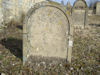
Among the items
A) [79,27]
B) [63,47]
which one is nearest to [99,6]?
[79,27]

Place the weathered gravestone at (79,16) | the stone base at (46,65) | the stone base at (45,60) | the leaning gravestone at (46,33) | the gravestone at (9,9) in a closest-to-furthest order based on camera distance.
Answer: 1. the stone base at (46,65)
2. the leaning gravestone at (46,33)
3. the stone base at (45,60)
4. the gravestone at (9,9)
5. the weathered gravestone at (79,16)

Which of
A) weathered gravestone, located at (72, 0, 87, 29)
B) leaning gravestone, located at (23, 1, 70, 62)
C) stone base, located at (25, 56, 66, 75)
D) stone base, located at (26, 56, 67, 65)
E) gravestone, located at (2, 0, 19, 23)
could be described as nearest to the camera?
stone base, located at (25, 56, 66, 75)

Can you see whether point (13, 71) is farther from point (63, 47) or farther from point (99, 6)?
point (99, 6)

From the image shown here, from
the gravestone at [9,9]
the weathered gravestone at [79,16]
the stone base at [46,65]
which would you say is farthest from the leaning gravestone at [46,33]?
the weathered gravestone at [79,16]

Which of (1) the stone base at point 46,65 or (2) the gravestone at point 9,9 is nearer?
(1) the stone base at point 46,65

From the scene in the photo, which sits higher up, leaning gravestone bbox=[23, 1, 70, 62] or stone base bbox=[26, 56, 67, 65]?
leaning gravestone bbox=[23, 1, 70, 62]

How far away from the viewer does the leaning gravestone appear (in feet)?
12.8

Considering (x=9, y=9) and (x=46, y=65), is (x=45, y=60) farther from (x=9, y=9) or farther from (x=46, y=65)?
(x=9, y=9)

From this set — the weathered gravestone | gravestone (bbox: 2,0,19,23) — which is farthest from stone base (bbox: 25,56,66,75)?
the weathered gravestone

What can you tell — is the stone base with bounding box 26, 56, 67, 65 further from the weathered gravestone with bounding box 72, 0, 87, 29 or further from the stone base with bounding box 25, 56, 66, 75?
the weathered gravestone with bounding box 72, 0, 87, 29

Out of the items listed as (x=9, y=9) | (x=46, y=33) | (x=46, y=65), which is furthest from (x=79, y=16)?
(x=46, y=65)

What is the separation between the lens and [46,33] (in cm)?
404

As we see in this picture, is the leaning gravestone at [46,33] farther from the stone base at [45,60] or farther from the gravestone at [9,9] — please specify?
the gravestone at [9,9]

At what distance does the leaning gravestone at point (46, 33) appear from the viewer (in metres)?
3.89
